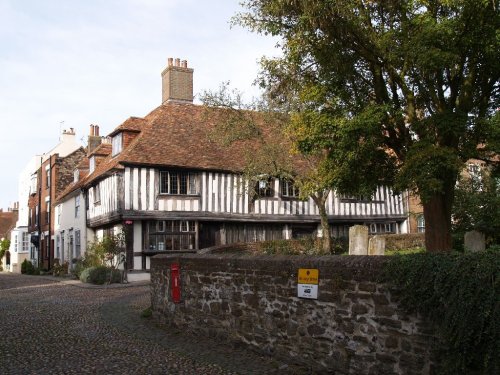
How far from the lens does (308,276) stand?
6.88 m

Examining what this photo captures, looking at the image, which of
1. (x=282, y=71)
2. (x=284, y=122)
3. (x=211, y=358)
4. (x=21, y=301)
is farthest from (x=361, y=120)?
(x=21, y=301)

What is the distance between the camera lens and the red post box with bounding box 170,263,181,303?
33.4 feet

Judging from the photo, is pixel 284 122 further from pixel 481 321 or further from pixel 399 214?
pixel 481 321

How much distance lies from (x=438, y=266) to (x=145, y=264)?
64.1 feet

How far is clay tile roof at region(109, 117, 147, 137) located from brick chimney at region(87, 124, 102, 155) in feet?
31.9

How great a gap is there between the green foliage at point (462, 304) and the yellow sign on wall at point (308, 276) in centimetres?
167

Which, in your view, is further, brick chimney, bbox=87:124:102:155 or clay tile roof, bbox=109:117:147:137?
brick chimney, bbox=87:124:102:155

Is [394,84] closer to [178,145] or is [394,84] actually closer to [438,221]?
[438,221]

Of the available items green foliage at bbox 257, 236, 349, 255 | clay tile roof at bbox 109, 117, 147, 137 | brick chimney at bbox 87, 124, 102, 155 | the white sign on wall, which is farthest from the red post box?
brick chimney at bbox 87, 124, 102, 155

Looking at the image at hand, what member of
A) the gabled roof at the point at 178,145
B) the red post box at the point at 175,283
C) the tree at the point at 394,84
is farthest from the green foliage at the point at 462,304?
the gabled roof at the point at 178,145

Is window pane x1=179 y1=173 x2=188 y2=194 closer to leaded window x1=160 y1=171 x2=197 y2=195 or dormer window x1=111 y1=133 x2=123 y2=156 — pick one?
leaded window x1=160 y1=171 x2=197 y2=195

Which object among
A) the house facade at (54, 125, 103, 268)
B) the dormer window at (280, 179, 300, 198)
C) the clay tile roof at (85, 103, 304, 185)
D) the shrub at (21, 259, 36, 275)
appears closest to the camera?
the clay tile roof at (85, 103, 304, 185)

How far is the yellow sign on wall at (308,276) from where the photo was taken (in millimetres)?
6734

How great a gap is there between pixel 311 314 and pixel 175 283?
4157 millimetres
